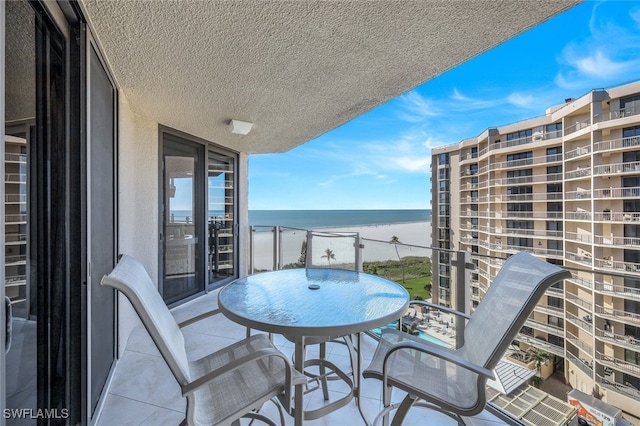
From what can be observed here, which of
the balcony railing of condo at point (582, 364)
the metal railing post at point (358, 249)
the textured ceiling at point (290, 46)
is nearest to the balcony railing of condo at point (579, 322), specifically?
the balcony railing of condo at point (582, 364)

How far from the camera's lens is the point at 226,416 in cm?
106

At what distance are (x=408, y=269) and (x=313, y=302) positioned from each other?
1714mm

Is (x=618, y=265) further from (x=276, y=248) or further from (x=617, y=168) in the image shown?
(x=276, y=248)

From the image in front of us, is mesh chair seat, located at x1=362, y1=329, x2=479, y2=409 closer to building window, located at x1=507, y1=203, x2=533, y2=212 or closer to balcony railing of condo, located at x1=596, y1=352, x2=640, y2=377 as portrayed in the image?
balcony railing of condo, located at x1=596, y1=352, x2=640, y2=377

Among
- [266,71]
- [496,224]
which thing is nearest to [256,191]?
[496,224]

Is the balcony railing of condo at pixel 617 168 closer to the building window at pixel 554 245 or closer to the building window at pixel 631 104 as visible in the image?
the building window at pixel 631 104

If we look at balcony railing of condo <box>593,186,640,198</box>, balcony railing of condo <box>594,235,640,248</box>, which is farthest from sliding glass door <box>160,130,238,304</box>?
balcony railing of condo <box>593,186,640,198</box>

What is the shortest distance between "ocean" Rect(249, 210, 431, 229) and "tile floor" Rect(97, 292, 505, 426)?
95.5 feet

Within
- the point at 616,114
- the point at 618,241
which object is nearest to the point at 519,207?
the point at 616,114

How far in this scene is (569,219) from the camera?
33.1 ft

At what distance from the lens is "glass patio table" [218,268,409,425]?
1254mm

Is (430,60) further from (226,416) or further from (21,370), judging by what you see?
(21,370)

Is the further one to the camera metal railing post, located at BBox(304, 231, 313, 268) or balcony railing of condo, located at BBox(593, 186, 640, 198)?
balcony railing of condo, located at BBox(593, 186, 640, 198)

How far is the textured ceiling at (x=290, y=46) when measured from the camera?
4.75 ft
